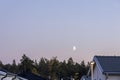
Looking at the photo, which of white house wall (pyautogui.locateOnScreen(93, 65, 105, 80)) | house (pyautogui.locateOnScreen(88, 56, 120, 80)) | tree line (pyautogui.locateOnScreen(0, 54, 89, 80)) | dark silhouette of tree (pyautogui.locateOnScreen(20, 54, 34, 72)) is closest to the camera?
house (pyautogui.locateOnScreen(88, 56, 120, 80))

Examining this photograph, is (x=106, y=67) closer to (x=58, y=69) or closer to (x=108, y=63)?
(x=108, y=63)

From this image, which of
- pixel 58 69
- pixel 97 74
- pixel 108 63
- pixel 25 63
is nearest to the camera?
pixel 108 63

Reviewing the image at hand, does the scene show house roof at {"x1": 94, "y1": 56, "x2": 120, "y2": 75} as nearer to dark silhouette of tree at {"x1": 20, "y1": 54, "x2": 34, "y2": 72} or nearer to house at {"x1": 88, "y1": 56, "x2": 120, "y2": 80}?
house at {"x1": 88, "y1": 56, "x2": 120, "y2": 80}

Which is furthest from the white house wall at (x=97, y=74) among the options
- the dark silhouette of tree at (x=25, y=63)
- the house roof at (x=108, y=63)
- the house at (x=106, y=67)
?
the dark silhouette of tree at (x=25, y=63)

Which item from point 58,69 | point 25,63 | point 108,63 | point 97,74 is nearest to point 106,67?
point 108,63

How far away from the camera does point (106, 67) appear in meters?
32.9

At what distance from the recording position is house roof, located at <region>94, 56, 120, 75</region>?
32.4 metres

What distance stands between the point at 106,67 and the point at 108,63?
86cm

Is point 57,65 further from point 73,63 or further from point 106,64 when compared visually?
point 106,64

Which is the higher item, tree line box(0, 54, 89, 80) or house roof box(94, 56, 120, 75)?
tree line box(0, 54, 89, 80)

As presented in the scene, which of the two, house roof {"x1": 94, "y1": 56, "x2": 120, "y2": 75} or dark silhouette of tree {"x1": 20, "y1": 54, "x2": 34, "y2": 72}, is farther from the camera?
dark silhouette of tree {"x1": 20, "y1": 54, "x2": 34, "y2": 72}

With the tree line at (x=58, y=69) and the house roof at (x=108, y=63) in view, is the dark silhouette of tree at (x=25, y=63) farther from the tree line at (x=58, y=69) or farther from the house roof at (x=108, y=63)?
the house roof at (x=108, y=63)

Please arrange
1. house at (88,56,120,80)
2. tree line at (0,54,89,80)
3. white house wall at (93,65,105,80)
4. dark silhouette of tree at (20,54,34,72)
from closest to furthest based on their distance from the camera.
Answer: house at (88,56,120,80)
white house wall at (93,65,105,80)
dark silhouette of tree at (20,54,34,72)
tree line at (0,54,89,80)

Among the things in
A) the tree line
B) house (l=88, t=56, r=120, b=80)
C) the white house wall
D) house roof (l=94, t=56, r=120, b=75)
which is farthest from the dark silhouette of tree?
house roof (l=94, t=56, r=120, b=75)
